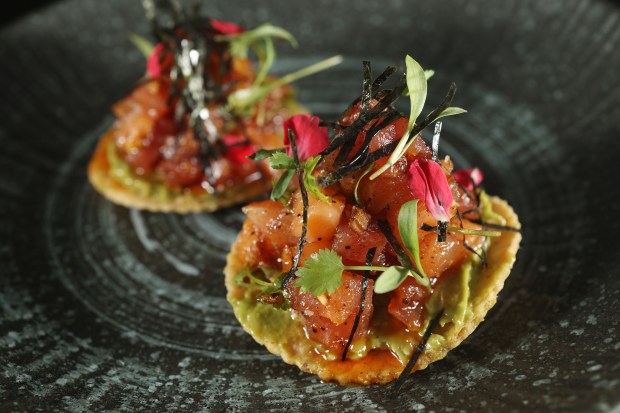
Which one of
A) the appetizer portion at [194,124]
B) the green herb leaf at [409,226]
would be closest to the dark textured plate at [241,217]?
the appetizer portion at [194,124]

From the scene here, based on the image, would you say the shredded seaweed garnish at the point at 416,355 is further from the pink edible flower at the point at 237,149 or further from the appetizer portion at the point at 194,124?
the pink edible flower at the point at 237,149

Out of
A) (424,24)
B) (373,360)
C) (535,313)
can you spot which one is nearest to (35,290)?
(373,360)

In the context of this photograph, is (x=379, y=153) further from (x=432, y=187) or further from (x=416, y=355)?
→ (x=416, y=355)

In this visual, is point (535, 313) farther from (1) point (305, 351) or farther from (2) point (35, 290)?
(2) point (35, 290)

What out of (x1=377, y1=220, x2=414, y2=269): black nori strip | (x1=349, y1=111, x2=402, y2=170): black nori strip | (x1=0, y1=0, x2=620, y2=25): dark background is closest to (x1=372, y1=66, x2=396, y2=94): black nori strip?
(x1=349, y1=111, x2=402, y2=170): black nori strip

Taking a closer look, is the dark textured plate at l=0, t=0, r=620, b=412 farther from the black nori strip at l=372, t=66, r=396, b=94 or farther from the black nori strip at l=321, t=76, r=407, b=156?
Answer: the black nori strip at l=372, t=66, r=396, b=94

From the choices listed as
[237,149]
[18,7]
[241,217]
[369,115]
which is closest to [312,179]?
[369,115]
